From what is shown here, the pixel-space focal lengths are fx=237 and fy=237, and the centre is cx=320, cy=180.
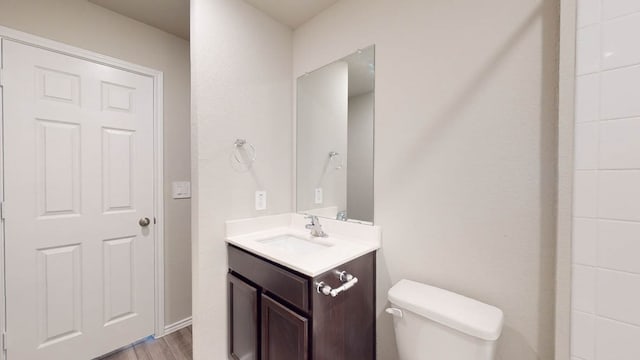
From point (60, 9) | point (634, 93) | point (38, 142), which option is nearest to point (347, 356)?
point (634, 93)

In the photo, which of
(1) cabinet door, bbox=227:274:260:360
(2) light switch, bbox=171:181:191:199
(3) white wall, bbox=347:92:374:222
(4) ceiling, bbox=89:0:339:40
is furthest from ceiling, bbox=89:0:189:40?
(1) cabinet door, bbox=227:274:260:360

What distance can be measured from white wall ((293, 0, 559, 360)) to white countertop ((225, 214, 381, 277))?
0.15 m

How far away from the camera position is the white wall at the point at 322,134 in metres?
1.56

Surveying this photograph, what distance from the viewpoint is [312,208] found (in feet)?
5.72

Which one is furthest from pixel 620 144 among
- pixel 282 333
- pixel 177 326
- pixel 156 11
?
pixel 177 326

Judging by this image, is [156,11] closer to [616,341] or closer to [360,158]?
[360,158]

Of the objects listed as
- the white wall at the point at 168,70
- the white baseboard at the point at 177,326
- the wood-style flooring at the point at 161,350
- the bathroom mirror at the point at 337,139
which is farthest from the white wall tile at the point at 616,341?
the white baseboard at the point at 177,326

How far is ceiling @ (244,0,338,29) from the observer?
1562 millimetres

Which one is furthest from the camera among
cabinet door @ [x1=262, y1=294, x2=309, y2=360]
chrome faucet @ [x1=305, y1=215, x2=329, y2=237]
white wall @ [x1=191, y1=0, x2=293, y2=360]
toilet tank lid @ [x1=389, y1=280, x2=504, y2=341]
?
chrome faucet @ [x1=305, y1=215, x2=329, y2=237]

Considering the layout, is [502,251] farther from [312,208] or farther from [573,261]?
[312,208]

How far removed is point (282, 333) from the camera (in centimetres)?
109

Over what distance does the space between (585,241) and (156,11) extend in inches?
101

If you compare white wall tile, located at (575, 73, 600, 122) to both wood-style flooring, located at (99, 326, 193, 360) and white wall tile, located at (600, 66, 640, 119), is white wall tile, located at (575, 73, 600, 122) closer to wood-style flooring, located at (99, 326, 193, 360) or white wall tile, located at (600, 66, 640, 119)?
white wall tile, located at (600, 66, 640, 119)

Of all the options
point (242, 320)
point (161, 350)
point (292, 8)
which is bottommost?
point (161, 350)
